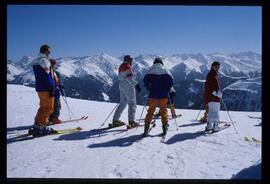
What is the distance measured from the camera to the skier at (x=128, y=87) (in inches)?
315

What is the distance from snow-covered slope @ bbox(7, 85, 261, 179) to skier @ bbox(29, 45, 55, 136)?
31 cm

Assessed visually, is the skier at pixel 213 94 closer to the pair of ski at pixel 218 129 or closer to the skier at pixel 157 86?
the pair of ski at pixel 218 129

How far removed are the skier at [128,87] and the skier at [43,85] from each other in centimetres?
173

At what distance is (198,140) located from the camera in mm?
6973

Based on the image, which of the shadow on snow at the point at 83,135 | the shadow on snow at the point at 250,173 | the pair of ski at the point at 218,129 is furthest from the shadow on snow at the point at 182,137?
the shadow on snow at the point at 250,173

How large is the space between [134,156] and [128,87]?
2.60 metres

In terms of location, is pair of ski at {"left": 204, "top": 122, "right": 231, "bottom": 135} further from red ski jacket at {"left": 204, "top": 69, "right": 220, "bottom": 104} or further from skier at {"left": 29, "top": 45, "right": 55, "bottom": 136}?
skier at {"left": 29, "top": 45, "right": 55, "bottom": 136}

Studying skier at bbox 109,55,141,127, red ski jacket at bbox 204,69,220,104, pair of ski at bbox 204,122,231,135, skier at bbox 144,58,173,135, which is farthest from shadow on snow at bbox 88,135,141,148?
red ski jacket at bbox 204,69,220,104

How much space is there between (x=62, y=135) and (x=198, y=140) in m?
2.83

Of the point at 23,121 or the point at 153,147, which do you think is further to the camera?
the point at 23,121

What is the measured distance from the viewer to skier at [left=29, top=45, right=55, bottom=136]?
6.92 metres

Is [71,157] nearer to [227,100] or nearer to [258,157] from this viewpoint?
[258,157]

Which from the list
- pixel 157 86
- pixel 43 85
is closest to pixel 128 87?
pixel 157 86
